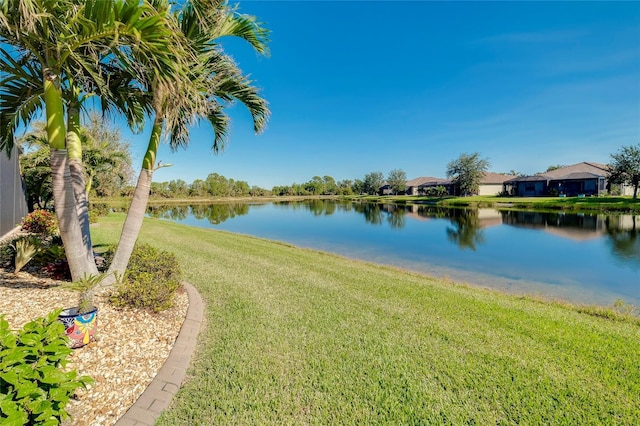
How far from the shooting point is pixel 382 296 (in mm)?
5348

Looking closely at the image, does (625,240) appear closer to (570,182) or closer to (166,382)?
(166,382)

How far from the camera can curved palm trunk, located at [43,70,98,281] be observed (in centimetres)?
345

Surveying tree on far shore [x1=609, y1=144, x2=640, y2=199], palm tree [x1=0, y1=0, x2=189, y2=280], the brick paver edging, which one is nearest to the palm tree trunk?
palm tree [x1=0, y1=0, x2=189, y2=280]

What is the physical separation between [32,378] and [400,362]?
303cm

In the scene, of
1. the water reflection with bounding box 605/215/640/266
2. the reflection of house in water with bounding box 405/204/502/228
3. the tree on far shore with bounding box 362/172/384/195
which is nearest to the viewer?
the water reflection with bounding box 605/215/640/266

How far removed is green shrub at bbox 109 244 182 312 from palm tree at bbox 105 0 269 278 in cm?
27

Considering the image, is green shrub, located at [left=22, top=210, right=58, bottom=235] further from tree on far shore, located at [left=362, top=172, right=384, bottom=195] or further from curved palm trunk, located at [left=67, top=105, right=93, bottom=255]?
tree on far shore, located at [left=362, top=172, right=384, bottom=195]

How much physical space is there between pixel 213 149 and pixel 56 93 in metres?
2.96

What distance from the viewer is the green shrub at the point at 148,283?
3.72 m

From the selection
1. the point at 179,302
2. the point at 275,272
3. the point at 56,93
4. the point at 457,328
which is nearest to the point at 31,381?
the point at 179,302

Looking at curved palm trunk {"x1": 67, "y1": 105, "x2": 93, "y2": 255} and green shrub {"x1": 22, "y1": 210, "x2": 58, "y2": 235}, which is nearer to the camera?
curved palm trunk {"x1": 67, "y1": 105, "x2": 93, "y2": 255}

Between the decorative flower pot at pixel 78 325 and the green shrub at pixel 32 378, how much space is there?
2.73 ft

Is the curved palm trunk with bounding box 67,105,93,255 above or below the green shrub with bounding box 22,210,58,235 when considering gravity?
above

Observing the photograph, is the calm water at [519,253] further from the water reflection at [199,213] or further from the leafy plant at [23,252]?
the water reflection at [199,213]
